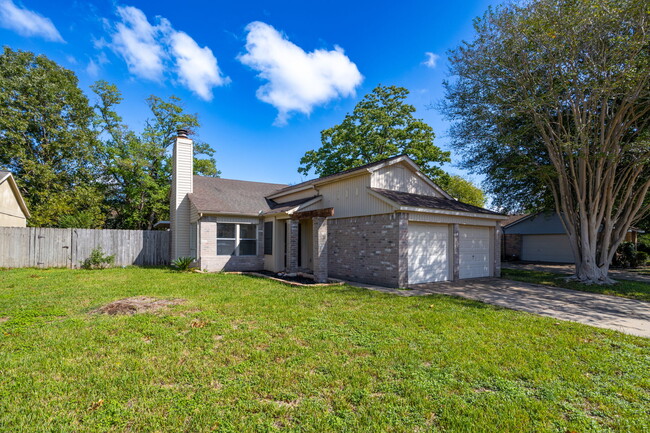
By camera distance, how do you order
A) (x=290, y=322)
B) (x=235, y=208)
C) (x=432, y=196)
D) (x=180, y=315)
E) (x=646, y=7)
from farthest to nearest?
(x=235, y=208) < (x=432, y=196) < (x=646, y=7) < (x=180, y=315) < (x=290, y=322)

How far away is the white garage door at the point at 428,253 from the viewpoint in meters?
10.6

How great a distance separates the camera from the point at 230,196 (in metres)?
15.6

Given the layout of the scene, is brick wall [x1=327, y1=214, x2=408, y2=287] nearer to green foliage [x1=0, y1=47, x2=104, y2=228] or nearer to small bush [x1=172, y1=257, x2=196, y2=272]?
small bush [x1=172, y1=257, x2=196, y2=272]

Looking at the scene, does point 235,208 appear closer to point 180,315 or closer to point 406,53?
point 180,315

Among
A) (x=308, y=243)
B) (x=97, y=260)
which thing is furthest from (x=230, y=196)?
(x=97, y=260)

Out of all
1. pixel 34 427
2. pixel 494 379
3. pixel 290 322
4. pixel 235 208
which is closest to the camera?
pixel 34 427

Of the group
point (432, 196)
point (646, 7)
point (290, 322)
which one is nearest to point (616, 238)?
point (432, 196)

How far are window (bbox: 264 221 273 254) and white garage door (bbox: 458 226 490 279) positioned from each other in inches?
315

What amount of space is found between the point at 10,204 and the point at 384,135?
23568mm

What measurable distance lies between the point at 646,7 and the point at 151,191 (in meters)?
26.0

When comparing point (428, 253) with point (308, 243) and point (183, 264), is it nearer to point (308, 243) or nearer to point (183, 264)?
point (308, 243)

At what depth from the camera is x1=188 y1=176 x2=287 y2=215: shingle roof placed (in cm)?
1401

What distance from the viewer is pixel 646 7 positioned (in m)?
8.44

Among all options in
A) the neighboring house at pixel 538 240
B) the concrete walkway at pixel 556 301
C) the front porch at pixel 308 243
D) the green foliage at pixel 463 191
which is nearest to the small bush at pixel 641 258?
the neighboring house at pixel 538 240
